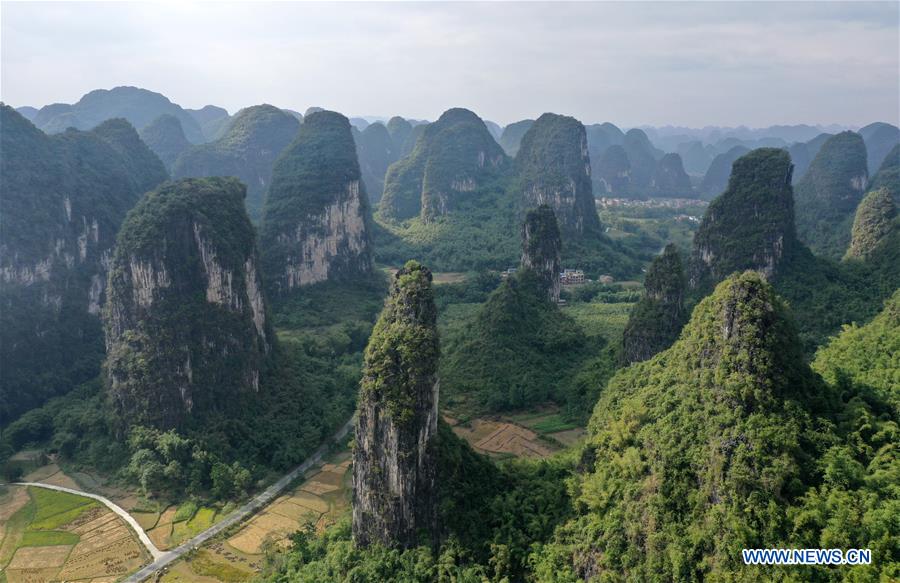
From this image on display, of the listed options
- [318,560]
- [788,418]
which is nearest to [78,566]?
[318,560]

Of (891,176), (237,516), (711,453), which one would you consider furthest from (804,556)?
(891,176)

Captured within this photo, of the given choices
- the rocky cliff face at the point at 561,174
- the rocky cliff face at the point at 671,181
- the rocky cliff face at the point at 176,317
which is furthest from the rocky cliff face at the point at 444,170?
the rocky cliff face at the point at 671,181

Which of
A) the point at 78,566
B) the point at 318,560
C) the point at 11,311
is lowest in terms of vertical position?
the point at 78,566

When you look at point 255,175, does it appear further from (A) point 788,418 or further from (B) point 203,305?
(A) point 788,418

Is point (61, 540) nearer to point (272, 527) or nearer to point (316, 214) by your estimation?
point (272, 527)

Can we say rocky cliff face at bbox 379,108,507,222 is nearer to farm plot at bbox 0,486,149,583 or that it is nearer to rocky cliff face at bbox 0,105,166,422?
rocky cliff face at bbox 0,105,166,422

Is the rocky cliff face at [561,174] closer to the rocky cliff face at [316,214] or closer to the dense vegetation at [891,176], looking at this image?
the rocky cliff face at [316,214]
